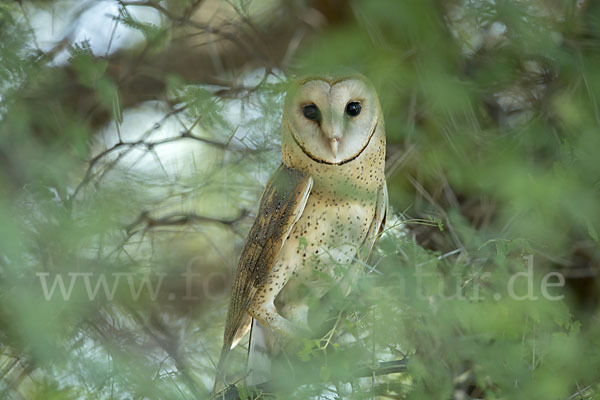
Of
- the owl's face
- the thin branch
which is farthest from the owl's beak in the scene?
the thin branch

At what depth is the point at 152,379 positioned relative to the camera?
1216 millimetres

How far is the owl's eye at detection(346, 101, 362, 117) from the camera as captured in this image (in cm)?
148

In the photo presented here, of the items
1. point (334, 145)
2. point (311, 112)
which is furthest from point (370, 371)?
point (311, 112)

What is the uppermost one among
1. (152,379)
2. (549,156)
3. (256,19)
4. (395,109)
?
(256,19)

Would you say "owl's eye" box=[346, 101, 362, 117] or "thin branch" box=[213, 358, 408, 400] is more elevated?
"owl's eye" box=[346, 101, 362, 117]

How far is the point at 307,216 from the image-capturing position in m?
1.63

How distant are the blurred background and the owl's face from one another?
6 cm

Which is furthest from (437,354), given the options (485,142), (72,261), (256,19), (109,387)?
(256,19)

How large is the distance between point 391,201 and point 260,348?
571mm

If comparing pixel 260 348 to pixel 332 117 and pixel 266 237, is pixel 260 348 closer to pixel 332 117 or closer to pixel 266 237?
pixel 266 237

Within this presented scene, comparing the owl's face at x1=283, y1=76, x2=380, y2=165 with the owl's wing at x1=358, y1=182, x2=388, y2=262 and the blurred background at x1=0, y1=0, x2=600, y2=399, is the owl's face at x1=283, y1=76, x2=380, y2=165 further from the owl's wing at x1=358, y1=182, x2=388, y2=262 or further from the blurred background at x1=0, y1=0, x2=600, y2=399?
the owl's wing at x1=358, y1=182, x2=388, y2=262

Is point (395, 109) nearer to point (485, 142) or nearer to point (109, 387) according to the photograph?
point (485, 142)

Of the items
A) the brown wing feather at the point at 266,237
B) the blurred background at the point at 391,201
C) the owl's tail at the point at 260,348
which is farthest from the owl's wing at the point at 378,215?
the owl's tail at the point at 260,348

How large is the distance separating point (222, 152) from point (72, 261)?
0.46 metres
